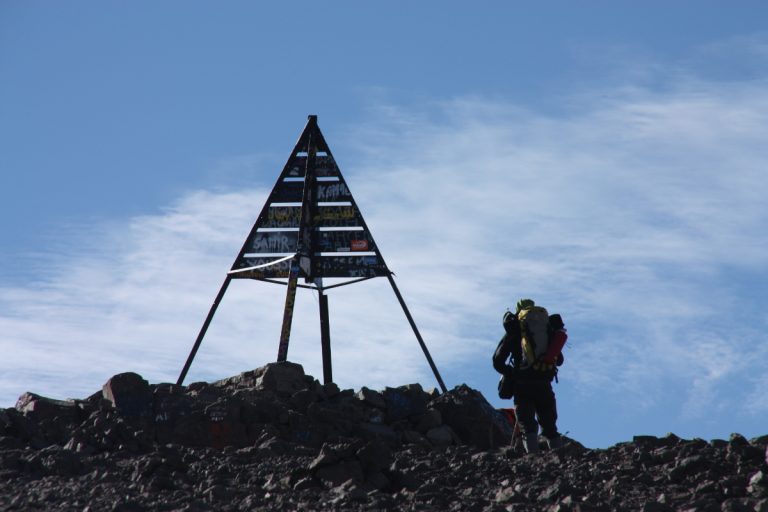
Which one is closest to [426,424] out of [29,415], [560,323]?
[560,323]

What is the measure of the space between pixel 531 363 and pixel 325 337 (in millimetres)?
5576

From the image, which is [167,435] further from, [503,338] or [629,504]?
[629,504]

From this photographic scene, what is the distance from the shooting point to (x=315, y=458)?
582 inches

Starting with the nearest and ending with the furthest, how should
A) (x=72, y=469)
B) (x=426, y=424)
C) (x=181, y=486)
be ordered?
1. (x=181, y=486)
2. (x=72, y=469)
3. (x=426, y=424)

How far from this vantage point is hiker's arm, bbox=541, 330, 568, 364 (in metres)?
17.2

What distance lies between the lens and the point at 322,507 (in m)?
13.1

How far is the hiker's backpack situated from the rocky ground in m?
1.31

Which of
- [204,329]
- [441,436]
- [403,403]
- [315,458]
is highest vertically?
[204,329]

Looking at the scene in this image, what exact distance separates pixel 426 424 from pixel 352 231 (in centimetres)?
406

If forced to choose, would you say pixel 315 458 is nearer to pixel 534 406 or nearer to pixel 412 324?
pixel 534 406

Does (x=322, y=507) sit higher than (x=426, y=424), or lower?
lower

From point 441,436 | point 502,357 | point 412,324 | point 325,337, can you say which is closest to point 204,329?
point 325,337

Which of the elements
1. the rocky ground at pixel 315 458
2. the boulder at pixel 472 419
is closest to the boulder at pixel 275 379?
the rocky ground at pixel 315 458

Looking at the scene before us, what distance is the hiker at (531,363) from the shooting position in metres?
17.2
